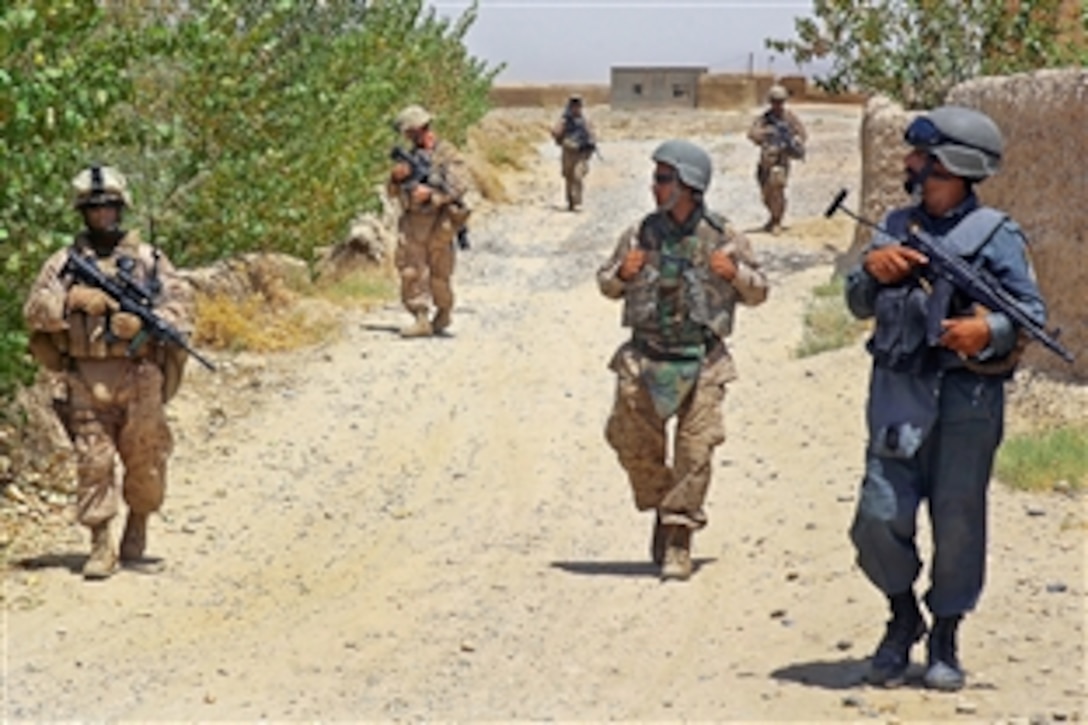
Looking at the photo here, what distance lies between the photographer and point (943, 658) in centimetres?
633

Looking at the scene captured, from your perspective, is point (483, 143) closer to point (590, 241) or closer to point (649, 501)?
point (590, 241)

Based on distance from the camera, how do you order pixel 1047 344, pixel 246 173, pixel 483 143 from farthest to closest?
pixel 483 143 < pixel 246 173 < pixel 1047 344

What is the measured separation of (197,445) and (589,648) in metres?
4.85

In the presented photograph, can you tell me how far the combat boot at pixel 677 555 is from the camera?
8.22 m

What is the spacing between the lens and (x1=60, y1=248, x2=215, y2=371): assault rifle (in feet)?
26.6

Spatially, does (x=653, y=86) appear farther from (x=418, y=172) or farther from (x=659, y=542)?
(x=659, y=542)

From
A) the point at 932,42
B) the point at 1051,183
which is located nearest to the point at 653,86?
the point at 932,42

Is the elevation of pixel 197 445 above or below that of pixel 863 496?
below

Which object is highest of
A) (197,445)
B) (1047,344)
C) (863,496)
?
(1047,344)

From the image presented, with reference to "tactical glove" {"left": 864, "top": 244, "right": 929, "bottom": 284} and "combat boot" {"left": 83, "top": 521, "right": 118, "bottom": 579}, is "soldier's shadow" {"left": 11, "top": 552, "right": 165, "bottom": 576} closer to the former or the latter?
"combat boot" {"left": 83, "top": 521, "right": 118, "bottom": 579}

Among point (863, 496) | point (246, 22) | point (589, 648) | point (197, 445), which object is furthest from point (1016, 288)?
point (246, 22)

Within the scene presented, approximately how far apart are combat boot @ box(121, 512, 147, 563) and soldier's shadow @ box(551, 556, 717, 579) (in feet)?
5.75

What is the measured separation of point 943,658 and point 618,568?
2.42 meters

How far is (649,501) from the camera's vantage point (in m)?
8.46
